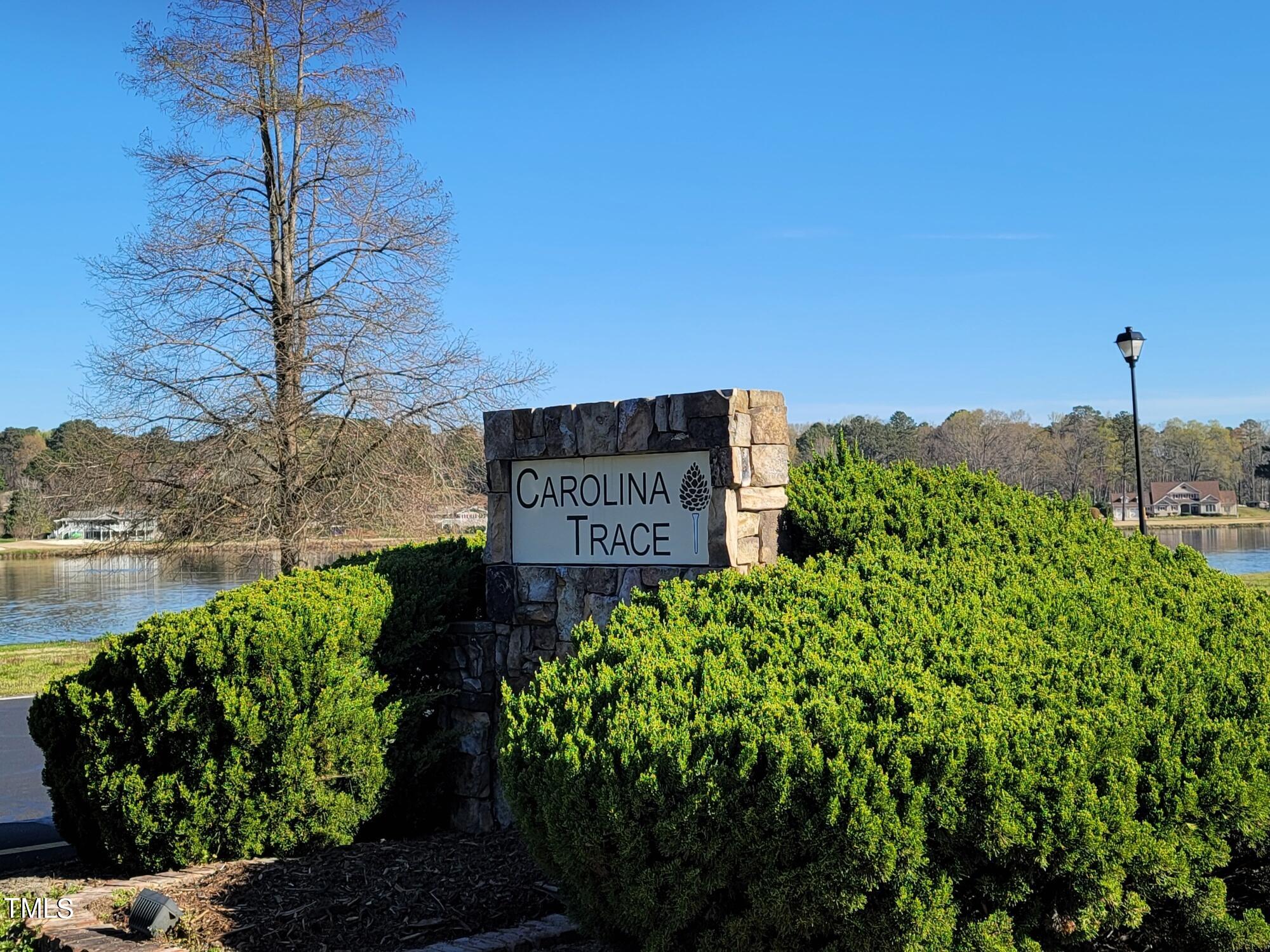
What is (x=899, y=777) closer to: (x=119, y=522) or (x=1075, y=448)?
(x=119, y=522)

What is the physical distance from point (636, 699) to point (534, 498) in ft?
9.92

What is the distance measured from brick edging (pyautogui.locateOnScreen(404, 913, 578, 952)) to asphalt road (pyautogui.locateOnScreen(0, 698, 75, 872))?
3.35 metres

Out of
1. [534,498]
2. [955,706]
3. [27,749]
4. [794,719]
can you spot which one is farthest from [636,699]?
[27,749]

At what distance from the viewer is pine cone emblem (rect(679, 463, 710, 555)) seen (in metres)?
5.70

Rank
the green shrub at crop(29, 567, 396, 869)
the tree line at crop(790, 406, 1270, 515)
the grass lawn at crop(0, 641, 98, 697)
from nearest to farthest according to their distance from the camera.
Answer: the green shrub at crop(29, 567, 396, 869) → the grass lawn at crop(0, 641, 98, 697) → the tree line at crop(790, 406, 1270, 515)

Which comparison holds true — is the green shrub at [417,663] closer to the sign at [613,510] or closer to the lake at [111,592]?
the sign at [613,510]

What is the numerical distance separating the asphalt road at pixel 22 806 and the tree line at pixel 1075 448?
37.3m

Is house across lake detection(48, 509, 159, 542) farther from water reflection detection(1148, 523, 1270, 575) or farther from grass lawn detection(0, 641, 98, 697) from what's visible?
water reflection detection(1148, 523, 1270, 575)

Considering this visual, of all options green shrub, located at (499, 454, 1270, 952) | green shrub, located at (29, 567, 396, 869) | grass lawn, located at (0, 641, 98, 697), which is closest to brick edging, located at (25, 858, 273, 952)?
green shrub, located at (29, 567, 396, 869)

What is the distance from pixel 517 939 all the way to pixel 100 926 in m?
1.82

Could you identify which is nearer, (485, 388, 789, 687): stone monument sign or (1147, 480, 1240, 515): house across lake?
(485, 388, 789, 687): stone monument sign

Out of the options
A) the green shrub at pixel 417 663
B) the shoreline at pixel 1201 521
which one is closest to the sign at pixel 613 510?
the green shrub at pixel 417 663

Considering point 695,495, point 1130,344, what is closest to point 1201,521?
point 1130,344

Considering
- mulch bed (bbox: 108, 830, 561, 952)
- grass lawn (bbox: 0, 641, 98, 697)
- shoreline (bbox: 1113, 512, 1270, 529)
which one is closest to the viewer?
mulch bed (bbox: 108, 830, 561, 952)
